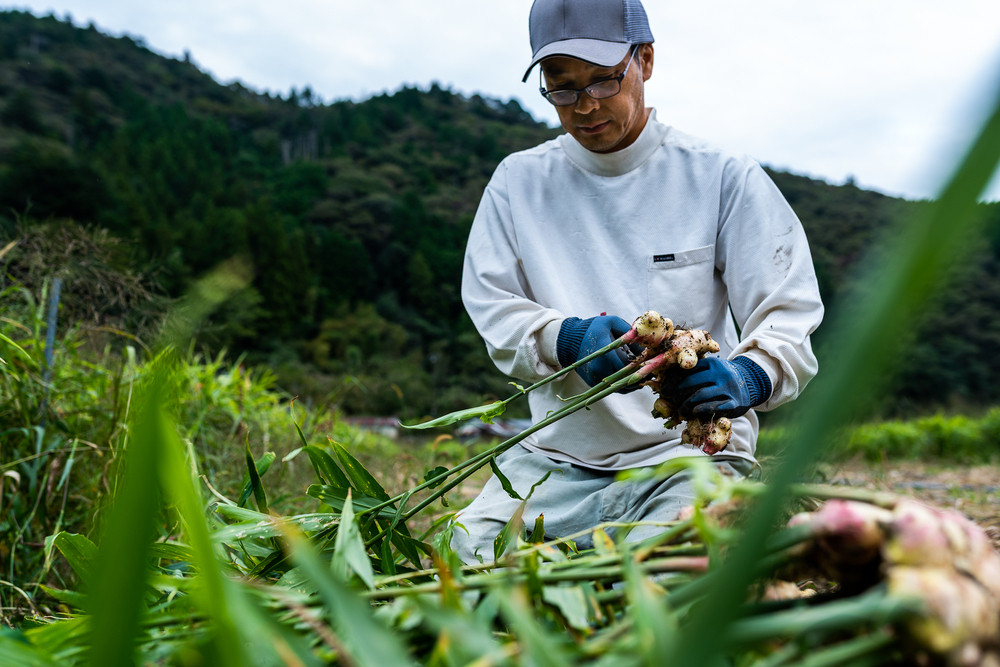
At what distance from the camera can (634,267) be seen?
2066 mm

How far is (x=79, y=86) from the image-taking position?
4575cm

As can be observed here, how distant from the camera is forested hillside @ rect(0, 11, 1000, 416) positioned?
1089cm

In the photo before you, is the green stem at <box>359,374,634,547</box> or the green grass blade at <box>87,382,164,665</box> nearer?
the green grass blade at <box>87,382,164,665</box>

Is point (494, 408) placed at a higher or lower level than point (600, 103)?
lower

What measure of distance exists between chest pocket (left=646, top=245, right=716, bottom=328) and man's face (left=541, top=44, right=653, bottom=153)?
1.25ft

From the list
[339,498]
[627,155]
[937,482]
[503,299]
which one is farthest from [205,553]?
[937,482]

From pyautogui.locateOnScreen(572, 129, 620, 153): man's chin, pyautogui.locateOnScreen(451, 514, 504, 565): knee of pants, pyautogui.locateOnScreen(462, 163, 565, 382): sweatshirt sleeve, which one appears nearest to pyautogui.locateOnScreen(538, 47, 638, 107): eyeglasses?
pyautogui.locateOnScreen(572, 129, 620, 153): man's chin

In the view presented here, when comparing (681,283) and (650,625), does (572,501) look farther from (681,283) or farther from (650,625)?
(650,625)

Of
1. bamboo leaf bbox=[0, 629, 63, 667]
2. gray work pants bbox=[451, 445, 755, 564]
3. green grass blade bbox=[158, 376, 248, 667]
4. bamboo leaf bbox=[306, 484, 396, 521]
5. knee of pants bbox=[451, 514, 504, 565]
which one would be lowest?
knee of pants bbox=[451, 514, 504, 565]

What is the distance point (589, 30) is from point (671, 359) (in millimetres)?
1064

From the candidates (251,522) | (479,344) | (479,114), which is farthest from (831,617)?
(479,114)

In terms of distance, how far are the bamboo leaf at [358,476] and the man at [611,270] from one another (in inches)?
17.1

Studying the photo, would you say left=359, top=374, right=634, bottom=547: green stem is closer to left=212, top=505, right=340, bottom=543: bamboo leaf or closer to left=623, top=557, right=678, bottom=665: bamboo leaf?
left=212, top=505, right=340, bottom=543: bamboo leaf

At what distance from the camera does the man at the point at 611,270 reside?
1.74 meters
